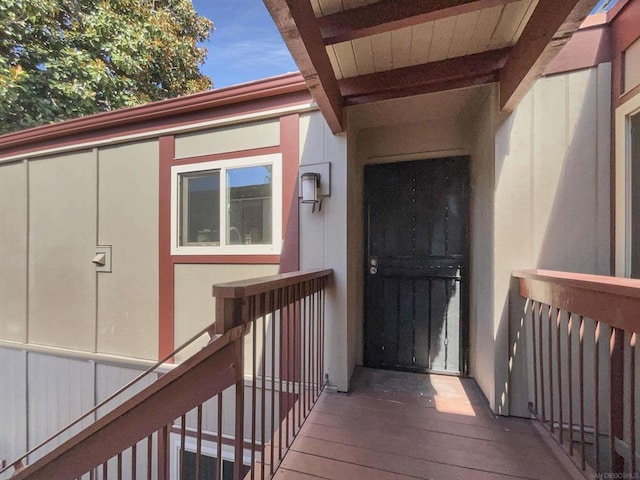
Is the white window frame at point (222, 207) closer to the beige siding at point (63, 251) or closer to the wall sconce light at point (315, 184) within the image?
the wall sconce light at point (315, 184)

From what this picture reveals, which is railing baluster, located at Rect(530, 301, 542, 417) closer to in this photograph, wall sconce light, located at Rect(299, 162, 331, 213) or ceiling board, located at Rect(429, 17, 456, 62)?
wall sconce light, located at Rect(299, 162, 331, 213)

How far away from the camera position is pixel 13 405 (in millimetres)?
3662

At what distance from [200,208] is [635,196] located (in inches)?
132

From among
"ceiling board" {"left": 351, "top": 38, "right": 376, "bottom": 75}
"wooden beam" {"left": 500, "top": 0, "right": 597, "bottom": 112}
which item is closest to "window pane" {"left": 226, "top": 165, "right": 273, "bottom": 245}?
"ceiling board" {"left": 351, "top": 38, "right": 376, "bottom": 75}

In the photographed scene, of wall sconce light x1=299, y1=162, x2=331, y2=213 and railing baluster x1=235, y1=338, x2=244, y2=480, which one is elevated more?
wall sconce light x1=299, y1=162, x2=331, y2=213

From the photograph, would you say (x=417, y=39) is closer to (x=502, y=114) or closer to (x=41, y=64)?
(x=502, y=114)

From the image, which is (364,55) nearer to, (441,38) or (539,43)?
(441,38)

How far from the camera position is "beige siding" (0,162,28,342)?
3727mm

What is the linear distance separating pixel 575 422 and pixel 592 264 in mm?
1013

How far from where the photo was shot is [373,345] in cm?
285

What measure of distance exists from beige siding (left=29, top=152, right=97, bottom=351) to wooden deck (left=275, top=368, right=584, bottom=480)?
123 inches

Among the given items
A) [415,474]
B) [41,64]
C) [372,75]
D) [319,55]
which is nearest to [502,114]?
[372,75]

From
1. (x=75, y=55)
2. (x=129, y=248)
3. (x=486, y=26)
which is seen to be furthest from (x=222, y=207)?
(x=75, y=55)

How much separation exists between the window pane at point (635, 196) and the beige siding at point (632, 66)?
19 centimetres
